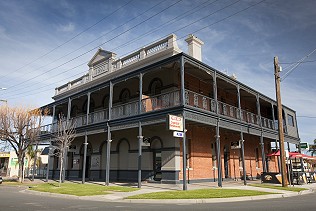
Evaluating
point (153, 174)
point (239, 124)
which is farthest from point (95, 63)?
point (239, 124)

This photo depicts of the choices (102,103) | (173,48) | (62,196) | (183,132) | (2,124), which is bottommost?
(62,196)

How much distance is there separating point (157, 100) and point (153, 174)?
5.24 metres

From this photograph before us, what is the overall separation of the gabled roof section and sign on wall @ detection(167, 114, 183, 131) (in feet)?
39.6

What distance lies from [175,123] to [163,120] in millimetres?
1542

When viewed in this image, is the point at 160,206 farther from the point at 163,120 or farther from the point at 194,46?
the point at 194,46

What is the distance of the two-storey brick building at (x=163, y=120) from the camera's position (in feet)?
56.6

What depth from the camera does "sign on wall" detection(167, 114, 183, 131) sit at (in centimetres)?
1425

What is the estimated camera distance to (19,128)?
24.1m

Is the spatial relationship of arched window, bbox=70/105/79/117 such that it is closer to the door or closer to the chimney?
the door

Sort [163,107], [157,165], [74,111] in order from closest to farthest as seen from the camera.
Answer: [163,107] → [157,165] → [74,111]

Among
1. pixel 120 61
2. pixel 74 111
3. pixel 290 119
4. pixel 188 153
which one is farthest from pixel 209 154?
pixel 74 111

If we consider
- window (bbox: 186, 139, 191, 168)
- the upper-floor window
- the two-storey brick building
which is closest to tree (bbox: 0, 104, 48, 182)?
the two-storey brick building

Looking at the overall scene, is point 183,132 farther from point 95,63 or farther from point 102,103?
point 95,63

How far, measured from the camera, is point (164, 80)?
1983 cm
